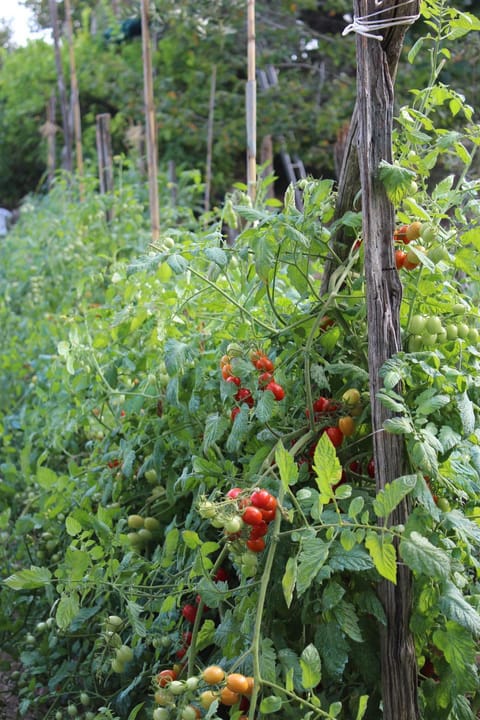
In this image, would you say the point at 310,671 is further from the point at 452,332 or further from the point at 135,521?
the point at 135,521

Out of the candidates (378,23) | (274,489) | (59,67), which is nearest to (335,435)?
(274,489)

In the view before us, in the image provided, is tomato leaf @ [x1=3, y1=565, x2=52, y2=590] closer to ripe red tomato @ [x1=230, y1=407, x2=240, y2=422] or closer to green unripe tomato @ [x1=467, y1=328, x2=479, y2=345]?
ripe red tomato @ [x1=230, y1=407, x2=240, y2=422]

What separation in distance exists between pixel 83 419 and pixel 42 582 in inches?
27.9

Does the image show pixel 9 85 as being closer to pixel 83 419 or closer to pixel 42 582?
pixel 83 419

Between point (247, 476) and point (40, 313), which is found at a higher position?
point (247, 476)

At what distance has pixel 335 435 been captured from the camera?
4.02 ft

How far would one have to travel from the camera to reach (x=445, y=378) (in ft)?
3.73

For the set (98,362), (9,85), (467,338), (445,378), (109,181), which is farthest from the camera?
(9,85)

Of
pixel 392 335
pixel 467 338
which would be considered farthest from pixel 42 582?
pixel 467 338

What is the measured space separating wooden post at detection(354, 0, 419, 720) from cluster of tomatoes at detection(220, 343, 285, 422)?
0.17 m

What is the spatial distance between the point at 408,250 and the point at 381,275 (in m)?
0.11

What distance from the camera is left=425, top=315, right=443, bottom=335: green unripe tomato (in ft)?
3.84

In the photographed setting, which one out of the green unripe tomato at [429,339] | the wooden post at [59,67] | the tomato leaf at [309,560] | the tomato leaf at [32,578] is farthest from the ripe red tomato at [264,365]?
the wooden post at [59,67]

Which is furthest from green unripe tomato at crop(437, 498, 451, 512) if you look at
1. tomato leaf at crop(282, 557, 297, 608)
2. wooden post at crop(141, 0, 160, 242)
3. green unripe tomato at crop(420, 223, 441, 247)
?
wooden post at crop(141, 0, 160, 242)
